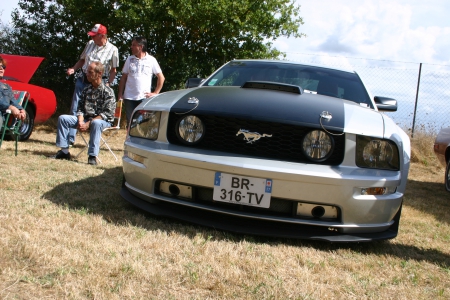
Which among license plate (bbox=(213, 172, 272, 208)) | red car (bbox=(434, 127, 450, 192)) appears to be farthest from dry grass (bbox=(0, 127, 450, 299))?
red car (bbox=(434, 127, 450, 192))

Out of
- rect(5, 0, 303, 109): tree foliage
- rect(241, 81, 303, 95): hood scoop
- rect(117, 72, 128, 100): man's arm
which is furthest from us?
rect(5, 0, 303, 109): tree foliage

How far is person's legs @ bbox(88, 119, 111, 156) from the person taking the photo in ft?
19.2

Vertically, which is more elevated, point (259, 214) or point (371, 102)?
point (371, 102)

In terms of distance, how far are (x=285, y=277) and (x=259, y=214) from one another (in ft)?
1.97

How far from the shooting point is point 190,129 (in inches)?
131

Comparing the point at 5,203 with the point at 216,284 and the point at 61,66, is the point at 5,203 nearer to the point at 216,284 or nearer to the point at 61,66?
the point at 216,284

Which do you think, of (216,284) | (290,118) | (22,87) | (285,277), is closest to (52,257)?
(216,284)

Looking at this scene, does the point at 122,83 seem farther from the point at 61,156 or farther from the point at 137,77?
the point at 61,156

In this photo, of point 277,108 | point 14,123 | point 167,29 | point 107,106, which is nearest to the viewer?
point 277,108

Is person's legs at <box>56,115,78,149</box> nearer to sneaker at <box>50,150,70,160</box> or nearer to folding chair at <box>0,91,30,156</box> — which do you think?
sneaker at <box>50,150,70,160</box>

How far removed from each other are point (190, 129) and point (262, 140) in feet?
1.64

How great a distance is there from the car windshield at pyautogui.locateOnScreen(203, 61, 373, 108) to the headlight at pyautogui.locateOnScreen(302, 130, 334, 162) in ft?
3.51

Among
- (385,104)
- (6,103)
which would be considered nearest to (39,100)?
(6,103)

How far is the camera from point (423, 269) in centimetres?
305
